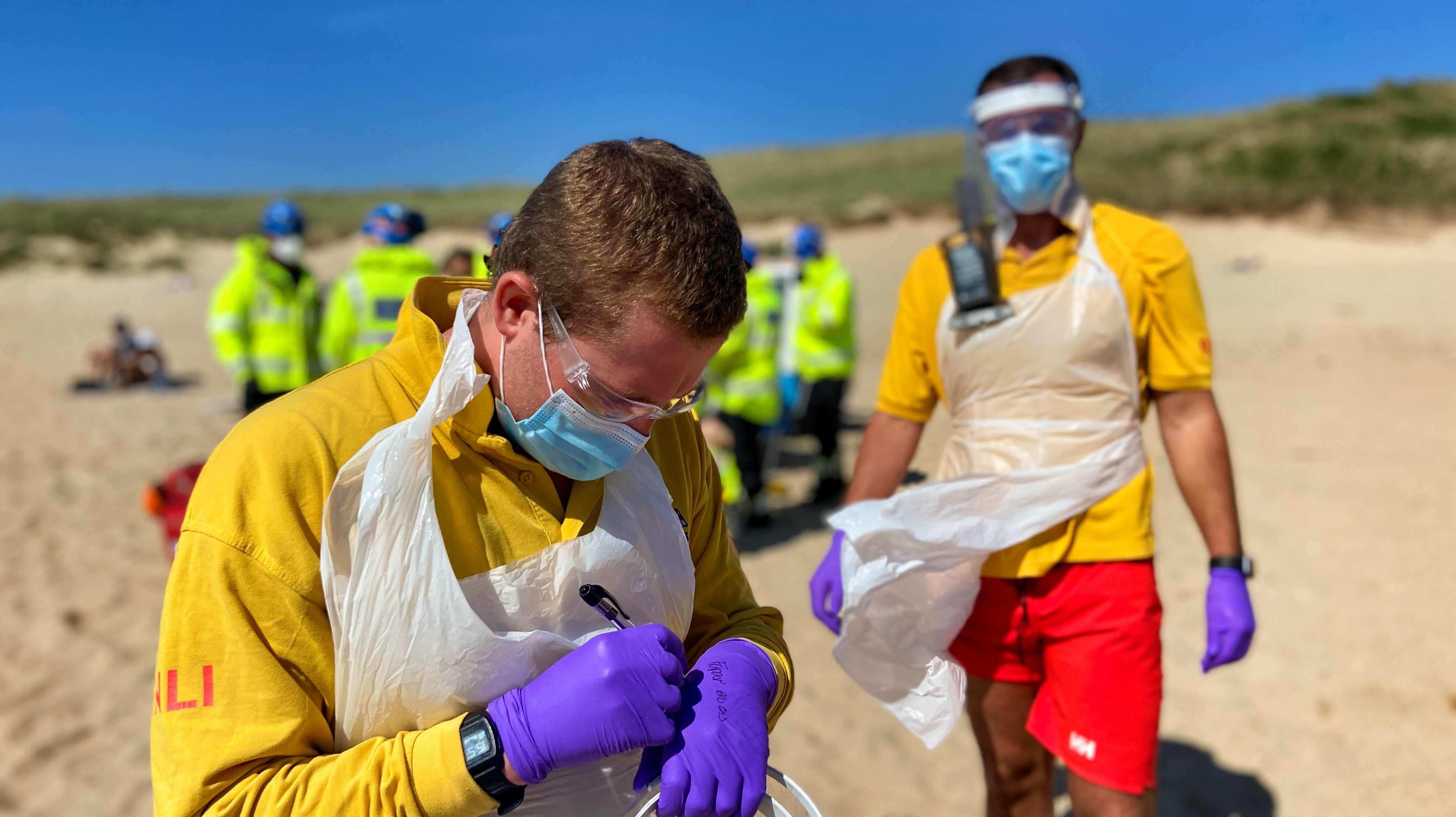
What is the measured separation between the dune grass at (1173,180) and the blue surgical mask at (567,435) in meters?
15.3

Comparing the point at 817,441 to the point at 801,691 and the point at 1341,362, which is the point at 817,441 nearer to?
the point at 801,691

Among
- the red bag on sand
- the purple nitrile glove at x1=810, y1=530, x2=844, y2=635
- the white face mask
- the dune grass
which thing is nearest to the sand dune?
the purple nitrile glove at x1=810, y1=530, x2=844, y2=635

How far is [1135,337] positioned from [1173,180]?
85.2 ft

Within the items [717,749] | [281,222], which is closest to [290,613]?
[717,749]

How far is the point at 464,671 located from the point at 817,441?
587 centimetres

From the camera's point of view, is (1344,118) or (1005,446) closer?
(1005,446)

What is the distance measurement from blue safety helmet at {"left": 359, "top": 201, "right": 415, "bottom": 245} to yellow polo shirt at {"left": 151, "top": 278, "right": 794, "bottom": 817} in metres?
3.90

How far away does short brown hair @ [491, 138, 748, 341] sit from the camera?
111 cm

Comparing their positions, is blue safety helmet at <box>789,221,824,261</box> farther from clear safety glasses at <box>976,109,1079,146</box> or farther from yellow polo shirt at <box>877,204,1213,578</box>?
yellow polo shirt at <box>877,204,1213,578</box>

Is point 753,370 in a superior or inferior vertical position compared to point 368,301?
inferior

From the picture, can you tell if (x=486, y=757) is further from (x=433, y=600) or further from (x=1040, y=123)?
(x=1040, y=123)

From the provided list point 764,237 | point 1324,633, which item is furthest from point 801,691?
point 764,237

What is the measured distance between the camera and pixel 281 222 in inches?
214

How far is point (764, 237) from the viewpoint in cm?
2264
